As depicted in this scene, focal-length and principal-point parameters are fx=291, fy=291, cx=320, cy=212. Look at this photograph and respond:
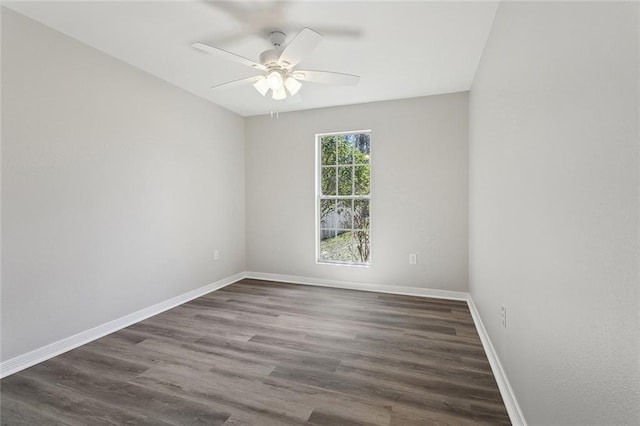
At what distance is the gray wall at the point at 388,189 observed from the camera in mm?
3570

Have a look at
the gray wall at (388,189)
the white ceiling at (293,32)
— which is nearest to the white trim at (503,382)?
the gray wall at (388,189)

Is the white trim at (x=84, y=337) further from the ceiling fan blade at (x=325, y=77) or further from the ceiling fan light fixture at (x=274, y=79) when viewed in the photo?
the ceiling fan blade at (x=325, y=77)

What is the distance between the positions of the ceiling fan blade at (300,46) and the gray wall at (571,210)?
1.13 m

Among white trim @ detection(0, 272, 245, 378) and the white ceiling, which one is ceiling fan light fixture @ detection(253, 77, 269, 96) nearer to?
the white ceiling

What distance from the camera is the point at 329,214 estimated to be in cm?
427

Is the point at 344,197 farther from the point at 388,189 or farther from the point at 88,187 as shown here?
the point at 88,187

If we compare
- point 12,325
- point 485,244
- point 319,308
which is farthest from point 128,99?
point 485,244

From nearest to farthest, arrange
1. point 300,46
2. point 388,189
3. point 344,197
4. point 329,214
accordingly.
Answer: point 300,46 → point 388,189 → point 344,197 → point 329,214

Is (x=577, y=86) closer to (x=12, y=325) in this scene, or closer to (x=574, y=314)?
(x=574, y=314)

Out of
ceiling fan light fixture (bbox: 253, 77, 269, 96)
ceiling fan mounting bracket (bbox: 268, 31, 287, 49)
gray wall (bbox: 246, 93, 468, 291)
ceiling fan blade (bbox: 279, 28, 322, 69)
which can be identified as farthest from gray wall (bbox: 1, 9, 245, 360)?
ceiling fan blade (bbox: 279, 28, 322, 69)

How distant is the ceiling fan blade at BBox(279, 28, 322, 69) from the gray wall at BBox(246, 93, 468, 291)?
198 centimetres

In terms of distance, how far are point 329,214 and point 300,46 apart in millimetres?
2609

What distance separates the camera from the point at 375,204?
3904mm

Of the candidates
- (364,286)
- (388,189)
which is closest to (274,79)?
(388,189)
